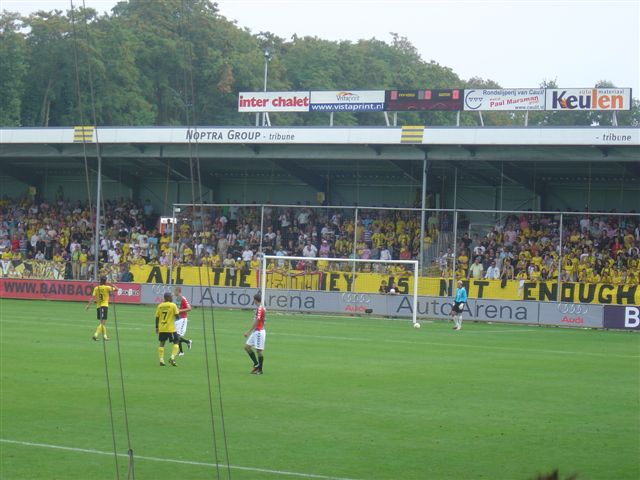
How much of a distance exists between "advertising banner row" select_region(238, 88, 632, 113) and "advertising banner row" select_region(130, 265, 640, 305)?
1031 cm

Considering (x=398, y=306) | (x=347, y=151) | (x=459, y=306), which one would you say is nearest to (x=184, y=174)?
(x=347, y=151)

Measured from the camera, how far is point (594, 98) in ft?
151

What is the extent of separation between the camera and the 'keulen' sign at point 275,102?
167ft

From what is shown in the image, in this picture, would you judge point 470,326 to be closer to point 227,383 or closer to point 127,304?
point 127,304

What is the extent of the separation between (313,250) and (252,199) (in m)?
10.2

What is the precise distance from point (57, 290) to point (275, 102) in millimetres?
14167

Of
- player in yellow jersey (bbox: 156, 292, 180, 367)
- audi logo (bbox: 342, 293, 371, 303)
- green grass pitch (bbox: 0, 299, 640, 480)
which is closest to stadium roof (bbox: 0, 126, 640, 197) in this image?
audi logo (bbox: 342, 293, 371, 303)

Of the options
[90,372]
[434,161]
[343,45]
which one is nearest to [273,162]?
[434,161]

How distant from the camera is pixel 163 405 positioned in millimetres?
17453

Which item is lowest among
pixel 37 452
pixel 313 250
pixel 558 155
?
pixel 37 452

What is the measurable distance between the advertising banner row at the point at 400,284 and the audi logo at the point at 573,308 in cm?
43

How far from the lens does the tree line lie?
175ft

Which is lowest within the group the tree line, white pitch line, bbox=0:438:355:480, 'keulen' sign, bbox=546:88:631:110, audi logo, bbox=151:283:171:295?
white pitch line, bbox=0:438:355:480

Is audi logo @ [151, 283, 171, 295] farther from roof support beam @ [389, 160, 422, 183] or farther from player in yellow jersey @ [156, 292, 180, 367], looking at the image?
player in yellow jersey @ [156, 292, 180, 367]
